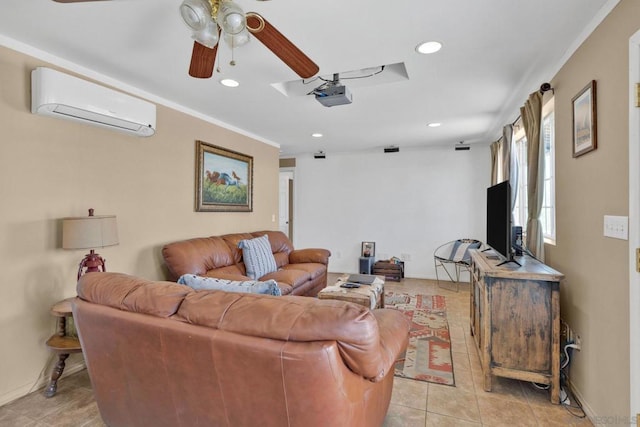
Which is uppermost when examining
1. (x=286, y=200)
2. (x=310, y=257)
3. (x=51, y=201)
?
(x=286, y=200)

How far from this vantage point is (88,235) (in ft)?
7.01

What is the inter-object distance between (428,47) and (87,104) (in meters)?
2.47

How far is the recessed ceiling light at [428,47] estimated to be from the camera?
2.06 metres

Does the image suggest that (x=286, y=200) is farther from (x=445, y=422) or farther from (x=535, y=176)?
(x=445, y=422)

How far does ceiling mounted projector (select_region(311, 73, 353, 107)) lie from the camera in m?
2.70

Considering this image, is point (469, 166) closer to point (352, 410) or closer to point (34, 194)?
point (352, 410)

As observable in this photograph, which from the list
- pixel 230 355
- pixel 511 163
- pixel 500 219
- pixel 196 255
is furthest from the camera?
pixel 511 163

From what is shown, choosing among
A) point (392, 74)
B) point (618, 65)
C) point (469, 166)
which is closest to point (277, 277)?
point (392, 74)

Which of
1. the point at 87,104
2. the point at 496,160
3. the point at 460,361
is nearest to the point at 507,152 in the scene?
the point at 496,160

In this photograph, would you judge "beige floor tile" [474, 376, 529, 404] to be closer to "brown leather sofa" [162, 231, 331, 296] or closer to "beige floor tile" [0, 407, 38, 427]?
"brown leather sofa" [162, 231, 331, 296]

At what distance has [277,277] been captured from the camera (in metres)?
3.45

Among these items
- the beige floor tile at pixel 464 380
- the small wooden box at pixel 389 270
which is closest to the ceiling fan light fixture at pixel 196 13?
the beige floor tile at pixel 464 380

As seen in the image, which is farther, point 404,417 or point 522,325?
point 522,325

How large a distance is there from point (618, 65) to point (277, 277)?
3.09m
